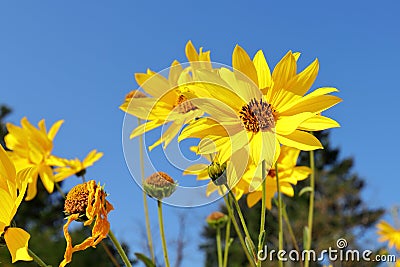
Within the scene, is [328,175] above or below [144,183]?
above

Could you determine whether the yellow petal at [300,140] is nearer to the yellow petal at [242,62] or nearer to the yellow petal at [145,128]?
the yellow petal at [242,62]

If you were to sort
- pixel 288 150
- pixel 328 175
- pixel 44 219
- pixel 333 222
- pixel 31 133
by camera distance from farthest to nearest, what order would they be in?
1. pixel 328 175
2. pixel 333 222
3. pixel 44 219
4. pixel 31 133
5. pixel 288 150

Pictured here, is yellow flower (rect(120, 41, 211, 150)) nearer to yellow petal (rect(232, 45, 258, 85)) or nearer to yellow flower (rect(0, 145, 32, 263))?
yellow petal (rect(232, 45, 258, 85))

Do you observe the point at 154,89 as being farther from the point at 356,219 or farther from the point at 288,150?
the point at 356,219

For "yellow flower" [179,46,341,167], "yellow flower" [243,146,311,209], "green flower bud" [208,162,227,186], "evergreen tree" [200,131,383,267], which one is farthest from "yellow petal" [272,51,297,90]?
"evergreen tree" [200,131,383,267]

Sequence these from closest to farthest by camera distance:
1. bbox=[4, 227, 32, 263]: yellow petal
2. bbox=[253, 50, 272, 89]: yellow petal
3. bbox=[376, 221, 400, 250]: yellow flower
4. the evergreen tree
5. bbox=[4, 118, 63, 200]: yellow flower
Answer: bbox=[4, 227, 32, 263]: yellow petal → bbox=[253, 50, 272, 89]: yellow petal → bbox=[4, 118, 63, 200]: yellow flower → bbox=[376, 221, 400, 250]: yellow flower → the evergreen tree

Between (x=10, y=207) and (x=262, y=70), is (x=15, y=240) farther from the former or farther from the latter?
(x=262, y=70)

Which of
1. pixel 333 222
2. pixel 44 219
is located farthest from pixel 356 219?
pixel 44 219
